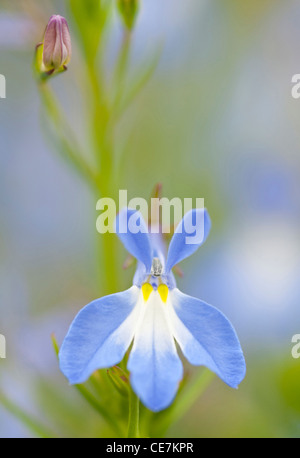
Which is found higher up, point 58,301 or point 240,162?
point 240,162

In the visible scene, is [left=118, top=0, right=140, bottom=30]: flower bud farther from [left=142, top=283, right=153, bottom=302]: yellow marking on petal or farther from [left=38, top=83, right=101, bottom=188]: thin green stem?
[left=142, top=283, right=153, bottom=302]: yellow marking on petal

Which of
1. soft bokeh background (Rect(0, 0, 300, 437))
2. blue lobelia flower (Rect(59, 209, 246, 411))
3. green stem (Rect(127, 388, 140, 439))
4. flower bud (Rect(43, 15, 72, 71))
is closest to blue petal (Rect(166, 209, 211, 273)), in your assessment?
blue lobelia flower (Rect(59, 209, 246, 411))

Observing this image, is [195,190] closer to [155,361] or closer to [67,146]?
[67,146]

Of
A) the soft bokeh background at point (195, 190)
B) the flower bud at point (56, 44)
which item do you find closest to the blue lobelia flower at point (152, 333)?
the flower bud at point (56, 44)

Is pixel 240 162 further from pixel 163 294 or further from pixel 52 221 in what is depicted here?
pixel 163 294

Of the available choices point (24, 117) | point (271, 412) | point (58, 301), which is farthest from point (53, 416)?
point (24, 117)

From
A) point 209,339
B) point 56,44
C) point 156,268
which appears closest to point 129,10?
point 56,44

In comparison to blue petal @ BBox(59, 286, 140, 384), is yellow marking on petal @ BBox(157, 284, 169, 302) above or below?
above
